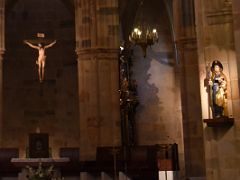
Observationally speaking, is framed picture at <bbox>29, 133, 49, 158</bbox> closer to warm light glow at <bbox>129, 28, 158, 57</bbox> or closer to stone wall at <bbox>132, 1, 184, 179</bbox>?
warm light glow at <bbox>129, 28, 158, 57</bbox>

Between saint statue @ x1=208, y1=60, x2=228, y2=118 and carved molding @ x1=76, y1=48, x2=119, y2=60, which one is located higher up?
carved molding @ x1=76, y1=48, x2=119, y2=60

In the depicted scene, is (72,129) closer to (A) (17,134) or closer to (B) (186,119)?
(A) (17,134)

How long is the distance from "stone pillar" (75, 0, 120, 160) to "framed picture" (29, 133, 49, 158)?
134cm

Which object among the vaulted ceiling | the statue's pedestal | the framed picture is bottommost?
the framed picture

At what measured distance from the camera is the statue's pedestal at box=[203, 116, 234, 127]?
11961mm

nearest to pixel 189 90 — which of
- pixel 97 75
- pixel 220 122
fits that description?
pixel 97 75

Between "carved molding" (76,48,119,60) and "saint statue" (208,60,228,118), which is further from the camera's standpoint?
"carved molding" (76,48,119,60)

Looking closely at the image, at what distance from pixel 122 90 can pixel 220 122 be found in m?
13.1

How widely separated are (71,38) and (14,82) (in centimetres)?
365

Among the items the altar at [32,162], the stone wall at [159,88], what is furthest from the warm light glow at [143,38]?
the altar at [32,162]

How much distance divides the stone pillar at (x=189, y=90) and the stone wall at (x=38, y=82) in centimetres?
884

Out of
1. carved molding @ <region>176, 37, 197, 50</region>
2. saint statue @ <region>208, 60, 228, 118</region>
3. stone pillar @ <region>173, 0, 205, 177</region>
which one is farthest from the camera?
carved molding @ <region>176, 37, 197, 50</region>

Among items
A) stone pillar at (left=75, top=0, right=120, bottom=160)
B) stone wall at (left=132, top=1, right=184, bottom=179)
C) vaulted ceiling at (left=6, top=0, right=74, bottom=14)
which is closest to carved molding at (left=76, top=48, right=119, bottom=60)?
stone pillar at (left=75, top=0, right=120, bottom=160)

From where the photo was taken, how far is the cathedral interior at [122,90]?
A: 41.1 feet
